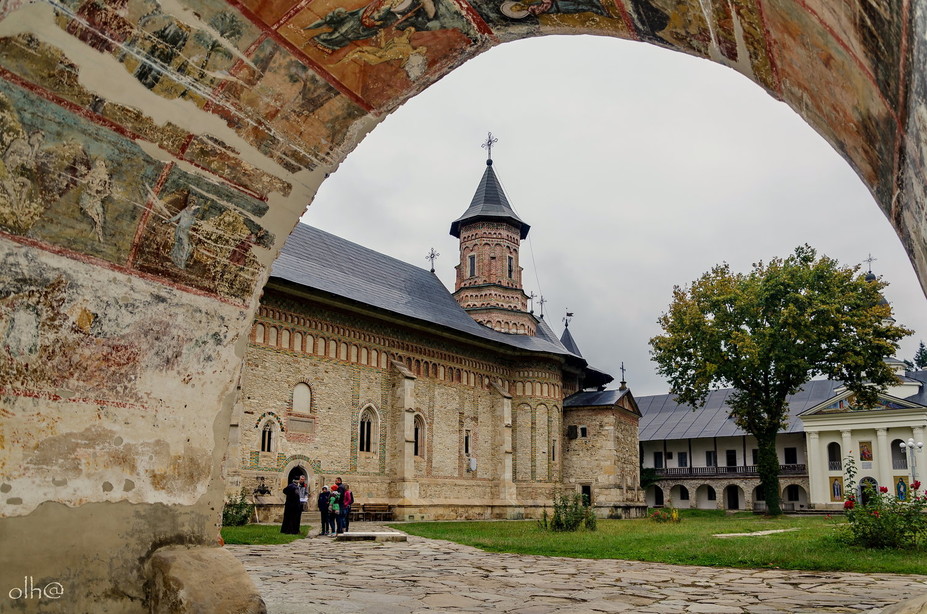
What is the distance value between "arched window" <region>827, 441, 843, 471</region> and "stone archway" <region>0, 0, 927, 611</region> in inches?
1869

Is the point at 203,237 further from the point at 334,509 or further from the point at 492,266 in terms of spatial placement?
the point at 492,266

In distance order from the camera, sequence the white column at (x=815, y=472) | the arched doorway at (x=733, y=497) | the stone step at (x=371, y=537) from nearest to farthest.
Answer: the stone step at (x=371, y=537) < the white column at (x=815, y=472) < the arched doorway at (x=733, y=497)

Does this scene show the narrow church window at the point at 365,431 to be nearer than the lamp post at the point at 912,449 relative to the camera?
No

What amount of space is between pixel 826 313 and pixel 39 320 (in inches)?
1116

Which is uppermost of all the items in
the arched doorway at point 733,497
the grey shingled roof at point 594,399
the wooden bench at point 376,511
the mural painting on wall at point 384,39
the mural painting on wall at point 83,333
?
the mural painting on wall at point 384,39

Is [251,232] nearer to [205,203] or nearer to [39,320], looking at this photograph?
[205,203]

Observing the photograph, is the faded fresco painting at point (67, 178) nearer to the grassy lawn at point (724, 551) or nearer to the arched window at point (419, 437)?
the grassy lawn at point (724, 551)

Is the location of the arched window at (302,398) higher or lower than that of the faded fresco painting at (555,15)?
lower

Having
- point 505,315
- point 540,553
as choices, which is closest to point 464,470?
point 505,315

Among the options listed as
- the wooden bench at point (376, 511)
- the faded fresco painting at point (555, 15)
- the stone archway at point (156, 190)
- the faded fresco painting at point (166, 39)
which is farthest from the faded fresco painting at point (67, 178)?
the wooden bench at point (376, 511)

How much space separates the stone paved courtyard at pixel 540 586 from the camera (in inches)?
261

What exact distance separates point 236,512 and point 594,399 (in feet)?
68.2

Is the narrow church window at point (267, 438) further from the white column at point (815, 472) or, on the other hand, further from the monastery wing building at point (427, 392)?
the white column at point (815, 472)

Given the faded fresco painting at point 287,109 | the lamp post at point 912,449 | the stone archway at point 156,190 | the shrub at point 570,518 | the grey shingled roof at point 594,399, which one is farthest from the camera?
the grey shingled roof at point 594,399
